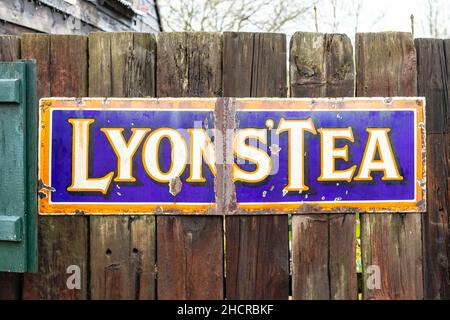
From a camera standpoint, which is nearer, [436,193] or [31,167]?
[31,167]

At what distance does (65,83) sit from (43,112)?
188 mm

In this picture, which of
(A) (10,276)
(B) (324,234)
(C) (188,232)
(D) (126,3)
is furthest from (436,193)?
(D) (126,3)

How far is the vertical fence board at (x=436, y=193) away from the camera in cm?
232

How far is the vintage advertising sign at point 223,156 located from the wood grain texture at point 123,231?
0.08m

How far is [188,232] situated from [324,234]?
707mm

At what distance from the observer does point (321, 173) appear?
2270 mm

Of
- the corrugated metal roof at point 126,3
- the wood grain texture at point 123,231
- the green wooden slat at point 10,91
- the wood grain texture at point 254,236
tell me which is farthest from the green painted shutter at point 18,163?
the corrugated metal roof at point 126,3

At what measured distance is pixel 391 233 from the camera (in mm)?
2316

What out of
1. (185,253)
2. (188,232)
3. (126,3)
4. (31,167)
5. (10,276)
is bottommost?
(10,276)

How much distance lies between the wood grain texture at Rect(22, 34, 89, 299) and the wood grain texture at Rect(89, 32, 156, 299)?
58 mm

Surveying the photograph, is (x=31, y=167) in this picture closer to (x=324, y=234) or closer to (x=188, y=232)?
(x=188, y=232)

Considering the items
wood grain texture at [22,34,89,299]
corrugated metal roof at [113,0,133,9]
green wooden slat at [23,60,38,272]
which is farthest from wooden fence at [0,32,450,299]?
corrugated metal roof at [113,0,133,9]

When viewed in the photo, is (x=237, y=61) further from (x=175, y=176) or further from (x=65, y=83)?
(x=65, y=83)
